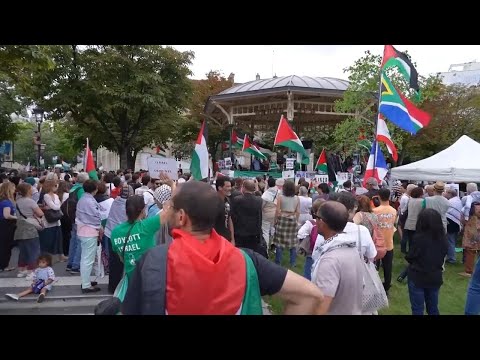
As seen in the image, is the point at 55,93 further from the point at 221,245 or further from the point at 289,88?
the point at 221,245

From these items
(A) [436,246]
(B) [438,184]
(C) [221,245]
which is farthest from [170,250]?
(B) [438,184]

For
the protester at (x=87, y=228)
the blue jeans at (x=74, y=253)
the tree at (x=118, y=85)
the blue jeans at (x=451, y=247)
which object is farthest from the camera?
the tree at (x=118, y=85)

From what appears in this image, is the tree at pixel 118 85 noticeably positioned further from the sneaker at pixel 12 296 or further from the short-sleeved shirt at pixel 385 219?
the short-sleeved shirt at pixel 385 219

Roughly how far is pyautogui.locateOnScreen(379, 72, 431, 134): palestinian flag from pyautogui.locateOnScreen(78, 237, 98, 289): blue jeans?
263 inches

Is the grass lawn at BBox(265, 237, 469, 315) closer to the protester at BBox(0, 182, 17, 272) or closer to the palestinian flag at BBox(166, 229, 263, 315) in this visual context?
the palestinian flag at BBox(166, 229, 263, 315)

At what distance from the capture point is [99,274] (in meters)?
7.98

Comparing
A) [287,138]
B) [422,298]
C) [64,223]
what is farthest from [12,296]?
[287,138]

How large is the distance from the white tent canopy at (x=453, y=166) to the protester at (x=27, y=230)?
32.6 ft

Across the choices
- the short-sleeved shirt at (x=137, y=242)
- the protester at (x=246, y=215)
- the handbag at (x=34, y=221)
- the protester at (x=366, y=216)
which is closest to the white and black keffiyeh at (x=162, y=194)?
the protester at (x=246, y=215)

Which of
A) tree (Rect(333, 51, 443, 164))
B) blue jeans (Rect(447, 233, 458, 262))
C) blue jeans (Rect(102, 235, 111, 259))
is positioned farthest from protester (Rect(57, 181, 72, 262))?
Result: tree (Rect(333, 51, 443, 164))

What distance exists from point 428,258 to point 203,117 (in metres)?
32.0

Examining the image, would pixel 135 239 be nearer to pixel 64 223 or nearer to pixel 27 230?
pixel 27 230

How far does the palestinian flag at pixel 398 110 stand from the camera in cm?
1003

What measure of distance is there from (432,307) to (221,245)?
3954mm
